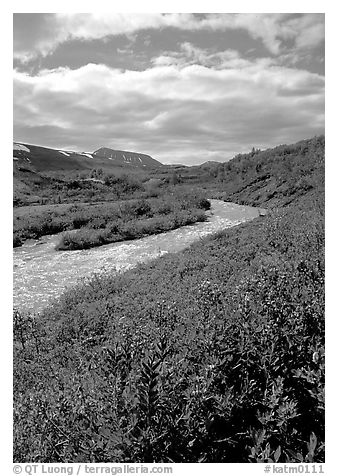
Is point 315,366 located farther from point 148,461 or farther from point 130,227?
point 130,227

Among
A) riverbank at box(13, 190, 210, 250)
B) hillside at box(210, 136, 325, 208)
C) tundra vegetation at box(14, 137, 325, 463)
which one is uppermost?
hillside at box(210, 136, 325, 208)

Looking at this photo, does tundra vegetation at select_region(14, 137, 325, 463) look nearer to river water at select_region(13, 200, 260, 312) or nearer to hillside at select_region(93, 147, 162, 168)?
hillside at select_region(93, 147, 162, 168)

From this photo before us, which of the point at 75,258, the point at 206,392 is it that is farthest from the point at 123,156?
the point at 206,392

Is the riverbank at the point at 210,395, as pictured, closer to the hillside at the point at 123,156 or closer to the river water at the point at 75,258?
the hillside at the point at 123,156

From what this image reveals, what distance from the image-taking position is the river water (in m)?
12.3

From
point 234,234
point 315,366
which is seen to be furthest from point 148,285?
point 315,366

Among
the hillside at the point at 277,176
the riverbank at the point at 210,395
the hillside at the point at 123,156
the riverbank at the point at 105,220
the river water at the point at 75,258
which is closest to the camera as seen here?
the riverbank at the point at 210,395

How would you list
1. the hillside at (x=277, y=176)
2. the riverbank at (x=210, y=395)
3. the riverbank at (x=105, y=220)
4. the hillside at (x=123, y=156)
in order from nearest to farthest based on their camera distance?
the riverbank at (x=210, y=395)
the hillside at (x=123, y=156)
the riverbank at (x=105, y=220)
the hillside at (x=277, y=176)

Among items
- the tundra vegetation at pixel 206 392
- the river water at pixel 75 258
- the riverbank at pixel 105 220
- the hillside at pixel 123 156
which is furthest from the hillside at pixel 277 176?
the tundra vegetation at pixel 206 392

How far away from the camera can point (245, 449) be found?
3.40 meters

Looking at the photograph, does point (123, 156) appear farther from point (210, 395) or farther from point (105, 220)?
point (210, 395)

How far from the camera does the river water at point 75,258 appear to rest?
40.4 ft

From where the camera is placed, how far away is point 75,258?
607 inches

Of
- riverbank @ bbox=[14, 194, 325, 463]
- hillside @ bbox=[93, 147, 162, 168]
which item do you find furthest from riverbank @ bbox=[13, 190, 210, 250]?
riverbank @ bbox=[14, 194, 325, 463]
